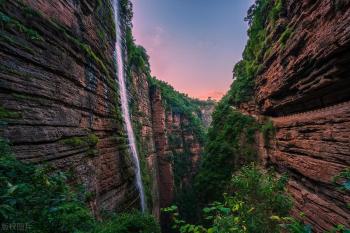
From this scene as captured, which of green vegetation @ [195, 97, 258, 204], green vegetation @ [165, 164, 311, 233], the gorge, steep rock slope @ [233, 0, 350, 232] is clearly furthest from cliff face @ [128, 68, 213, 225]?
green vegetation @ [165, 164, 311, 233]

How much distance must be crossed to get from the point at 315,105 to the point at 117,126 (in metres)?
7.43

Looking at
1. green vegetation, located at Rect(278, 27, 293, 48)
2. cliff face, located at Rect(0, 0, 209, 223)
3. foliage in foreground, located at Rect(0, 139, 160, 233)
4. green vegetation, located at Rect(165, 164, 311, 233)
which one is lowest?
green vegetation, located at Rect(165, 164, 311, 233)

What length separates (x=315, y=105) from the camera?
22.9ft

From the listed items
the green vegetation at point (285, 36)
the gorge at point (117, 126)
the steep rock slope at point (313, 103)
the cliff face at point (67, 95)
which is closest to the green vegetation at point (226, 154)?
the gorge at point (117, 126)

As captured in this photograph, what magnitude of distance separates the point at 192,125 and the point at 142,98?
1636cm

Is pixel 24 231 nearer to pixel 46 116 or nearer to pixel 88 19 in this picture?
pixel 46 116

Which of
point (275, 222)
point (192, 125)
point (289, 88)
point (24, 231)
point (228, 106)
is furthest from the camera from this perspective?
point (192, 125)

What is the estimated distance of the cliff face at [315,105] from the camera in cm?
525

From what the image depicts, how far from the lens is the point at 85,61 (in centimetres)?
626

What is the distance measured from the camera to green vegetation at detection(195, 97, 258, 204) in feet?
40.9

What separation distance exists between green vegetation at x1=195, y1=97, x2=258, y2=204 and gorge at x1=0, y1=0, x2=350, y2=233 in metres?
0.15

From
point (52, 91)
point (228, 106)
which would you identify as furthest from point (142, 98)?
point (52, 91)

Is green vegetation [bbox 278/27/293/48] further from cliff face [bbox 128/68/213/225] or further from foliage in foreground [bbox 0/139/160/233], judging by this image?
cliff face [bbox 128/68/213/225]

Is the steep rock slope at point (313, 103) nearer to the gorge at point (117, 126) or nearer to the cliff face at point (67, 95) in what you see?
the gorge at point (117, 126)
